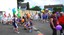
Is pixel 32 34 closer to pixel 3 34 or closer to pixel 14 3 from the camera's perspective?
pixel 3 34

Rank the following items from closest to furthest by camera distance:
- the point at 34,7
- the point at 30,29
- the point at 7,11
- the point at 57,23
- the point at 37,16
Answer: the point at 57,23 → the point at 30,29 → the point at 7,11 → the point at 37,16 → the point at 34,7

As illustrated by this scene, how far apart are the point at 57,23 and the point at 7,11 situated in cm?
1809

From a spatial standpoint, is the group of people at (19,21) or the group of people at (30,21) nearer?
the group of people at (30,21)

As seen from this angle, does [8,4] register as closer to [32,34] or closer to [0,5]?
[0,5]

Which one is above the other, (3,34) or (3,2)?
(3,2)

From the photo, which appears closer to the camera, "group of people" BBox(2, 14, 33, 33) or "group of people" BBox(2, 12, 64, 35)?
"group of people" BBox(2, 12, 64, 35)

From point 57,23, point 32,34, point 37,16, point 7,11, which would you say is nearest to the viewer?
point 57,23

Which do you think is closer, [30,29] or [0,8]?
[30,29]

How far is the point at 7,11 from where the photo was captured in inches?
1214

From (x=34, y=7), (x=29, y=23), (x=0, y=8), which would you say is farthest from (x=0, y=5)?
(x=34, y=7)

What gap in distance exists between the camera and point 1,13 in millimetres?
31391

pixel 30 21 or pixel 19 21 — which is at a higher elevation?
pixel 30 21

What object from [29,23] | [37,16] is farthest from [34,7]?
[29,23]

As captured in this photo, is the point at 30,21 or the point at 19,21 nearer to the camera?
the point at 30,21
